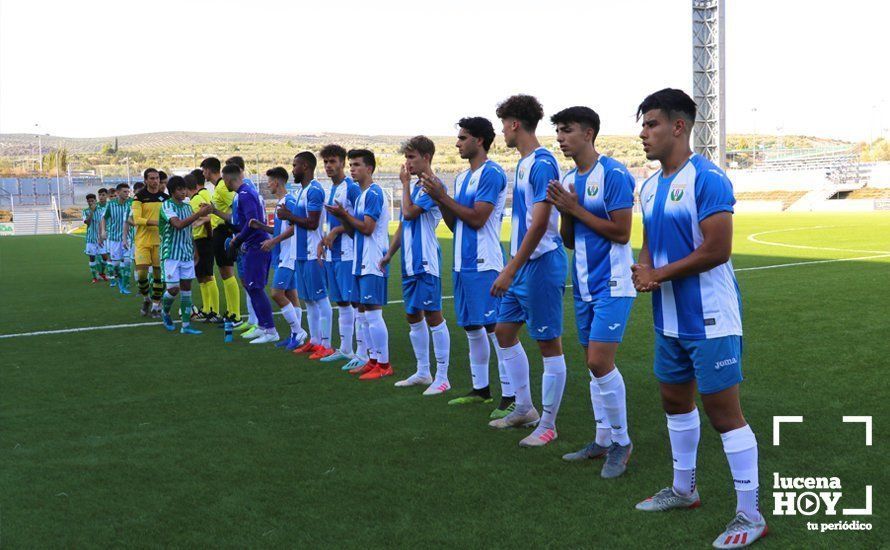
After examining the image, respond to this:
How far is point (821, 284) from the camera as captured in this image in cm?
1234

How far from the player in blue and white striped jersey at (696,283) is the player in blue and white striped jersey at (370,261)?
4.05m

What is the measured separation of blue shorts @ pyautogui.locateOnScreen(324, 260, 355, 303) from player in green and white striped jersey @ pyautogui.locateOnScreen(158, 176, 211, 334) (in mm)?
2886

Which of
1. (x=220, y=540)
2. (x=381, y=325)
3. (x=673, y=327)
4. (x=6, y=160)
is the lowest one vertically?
(x=220, y=540)

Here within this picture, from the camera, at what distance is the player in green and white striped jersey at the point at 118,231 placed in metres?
15.7

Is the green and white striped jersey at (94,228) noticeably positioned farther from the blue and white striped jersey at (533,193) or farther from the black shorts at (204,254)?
the blue and white striped jersey at (533,193)

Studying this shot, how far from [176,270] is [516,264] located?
6747 millimetres

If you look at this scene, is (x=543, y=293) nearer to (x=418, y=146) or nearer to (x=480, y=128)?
(x=480, y=128)

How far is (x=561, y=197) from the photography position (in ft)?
14.9

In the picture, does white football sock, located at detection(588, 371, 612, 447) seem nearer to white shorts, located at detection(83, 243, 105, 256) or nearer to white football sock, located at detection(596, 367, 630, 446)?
white football sock, located at detection(596, 367, 630, 446)

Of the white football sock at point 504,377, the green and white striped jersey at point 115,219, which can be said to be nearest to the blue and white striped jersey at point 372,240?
the white football sock at point 504,377

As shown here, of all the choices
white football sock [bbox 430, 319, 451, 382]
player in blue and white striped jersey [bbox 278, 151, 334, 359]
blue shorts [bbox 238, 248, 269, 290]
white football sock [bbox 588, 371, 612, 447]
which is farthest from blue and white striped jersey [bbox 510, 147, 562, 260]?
blue shorts [bbox 238, 248, 269, 290]

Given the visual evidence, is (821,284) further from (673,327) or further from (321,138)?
(321,138)

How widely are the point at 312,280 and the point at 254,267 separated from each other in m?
1.21

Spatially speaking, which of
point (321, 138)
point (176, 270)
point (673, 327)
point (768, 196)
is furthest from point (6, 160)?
point (673, 327)
